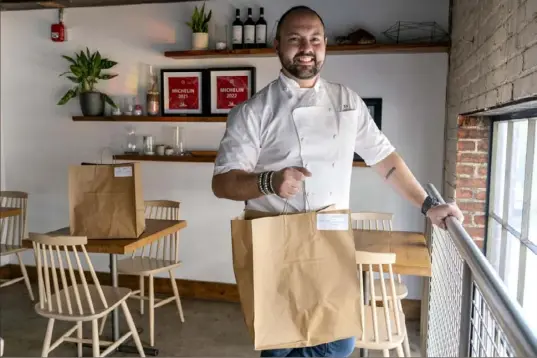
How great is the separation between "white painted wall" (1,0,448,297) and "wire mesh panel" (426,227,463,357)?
1232 millimetres

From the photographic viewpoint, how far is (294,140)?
138cm

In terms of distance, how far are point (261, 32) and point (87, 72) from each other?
4.45 feet

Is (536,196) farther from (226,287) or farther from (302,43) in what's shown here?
(226,287)

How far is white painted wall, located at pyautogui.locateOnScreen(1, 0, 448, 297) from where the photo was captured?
334 centimetres

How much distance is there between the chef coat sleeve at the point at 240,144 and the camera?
1367 mm

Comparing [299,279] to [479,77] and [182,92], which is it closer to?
[479,77]

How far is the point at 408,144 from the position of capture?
11.1 feet

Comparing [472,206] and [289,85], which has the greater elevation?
[289,85]

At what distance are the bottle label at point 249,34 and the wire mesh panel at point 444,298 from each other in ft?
6.29

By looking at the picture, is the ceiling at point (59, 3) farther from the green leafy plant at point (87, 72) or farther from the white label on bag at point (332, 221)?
the white label on bag at point (332, 221)

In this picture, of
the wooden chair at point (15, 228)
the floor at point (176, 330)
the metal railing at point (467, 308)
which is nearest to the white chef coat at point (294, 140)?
the metal railing at point (467, 308)

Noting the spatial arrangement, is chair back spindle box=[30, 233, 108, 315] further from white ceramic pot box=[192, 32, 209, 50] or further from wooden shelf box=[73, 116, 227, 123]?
white ceramic pot box=[192, 32, 209, 50]

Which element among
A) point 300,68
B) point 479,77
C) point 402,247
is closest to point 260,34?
point 479,77

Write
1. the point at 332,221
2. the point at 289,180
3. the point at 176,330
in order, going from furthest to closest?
the point at 176,330, the point at 332,221, the point at 289,180
